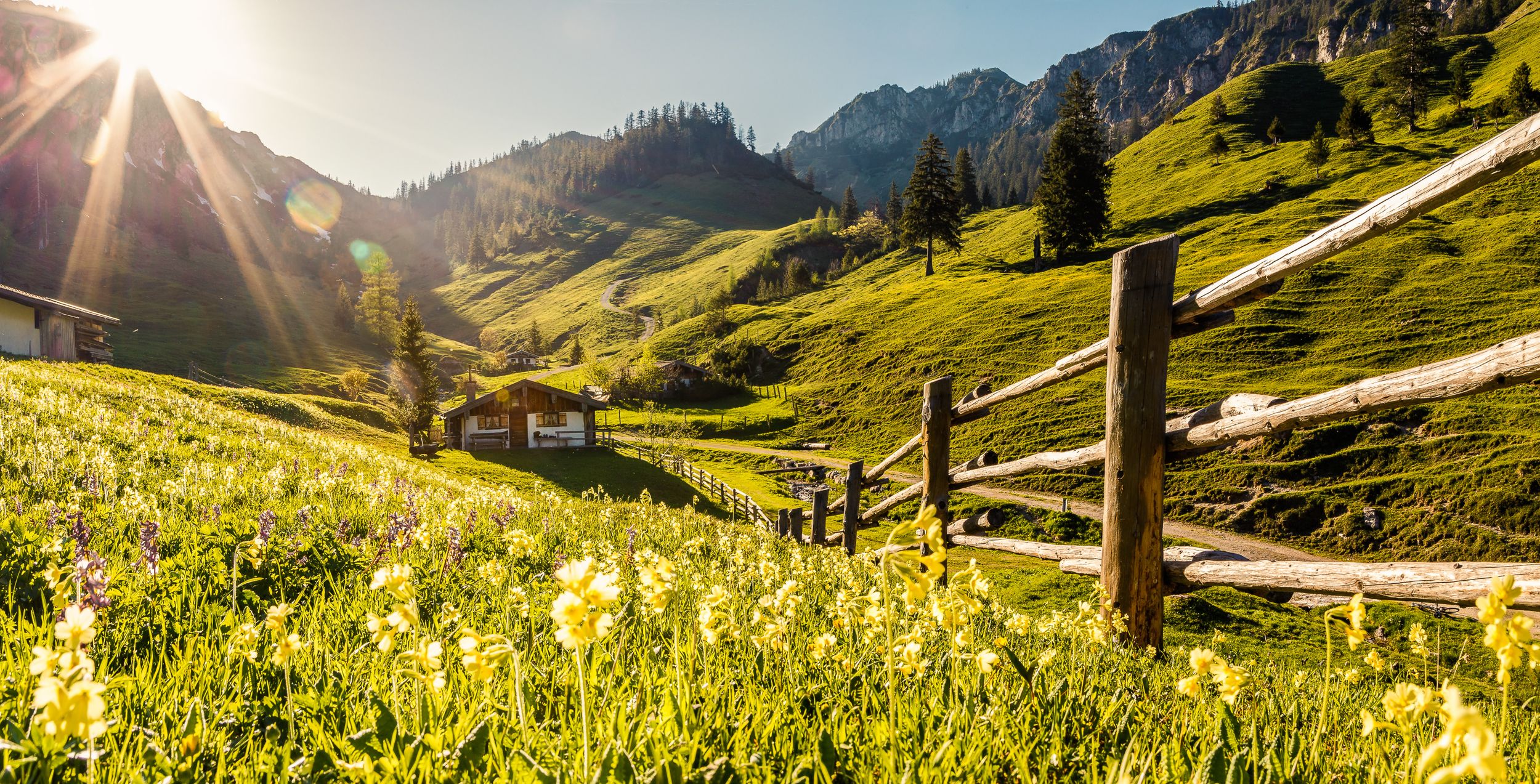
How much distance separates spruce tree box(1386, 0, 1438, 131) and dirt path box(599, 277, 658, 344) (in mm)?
120282

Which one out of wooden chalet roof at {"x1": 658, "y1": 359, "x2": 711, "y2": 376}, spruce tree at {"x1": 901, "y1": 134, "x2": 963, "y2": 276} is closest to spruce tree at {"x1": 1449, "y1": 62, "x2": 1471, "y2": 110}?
spruce tree at {"x1": 901, "y1": 134, "x2": 963, "y2": 276}

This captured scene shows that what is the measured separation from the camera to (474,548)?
5.03 m

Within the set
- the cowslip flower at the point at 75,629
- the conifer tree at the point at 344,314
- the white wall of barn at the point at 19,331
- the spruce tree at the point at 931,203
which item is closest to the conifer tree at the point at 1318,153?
the spruce tree at the point at 931,203

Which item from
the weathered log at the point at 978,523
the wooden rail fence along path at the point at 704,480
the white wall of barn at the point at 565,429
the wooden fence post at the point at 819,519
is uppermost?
the weathered log at the point at 978,523

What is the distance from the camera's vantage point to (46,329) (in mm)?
35625

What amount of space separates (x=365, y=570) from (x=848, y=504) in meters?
7.49

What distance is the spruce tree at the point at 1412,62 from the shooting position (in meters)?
94.4

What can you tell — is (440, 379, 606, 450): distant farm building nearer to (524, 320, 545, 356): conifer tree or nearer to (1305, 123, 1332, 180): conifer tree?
(524, 320, 545, 356): conifer tree

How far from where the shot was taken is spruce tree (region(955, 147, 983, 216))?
123 meters

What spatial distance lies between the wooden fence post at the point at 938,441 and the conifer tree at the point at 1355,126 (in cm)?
11334

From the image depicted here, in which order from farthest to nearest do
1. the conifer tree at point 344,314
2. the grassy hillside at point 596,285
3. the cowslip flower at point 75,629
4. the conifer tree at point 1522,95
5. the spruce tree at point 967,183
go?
the grassy hillside at point 596,285, the spruce tree at point 967,183, the conifer tree at point 344,314, the conifer tree at point 1522,95, the cowslip flower at point 75,629

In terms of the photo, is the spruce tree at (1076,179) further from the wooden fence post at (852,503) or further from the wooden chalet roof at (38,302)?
the wooden chalet roof at (38,302)

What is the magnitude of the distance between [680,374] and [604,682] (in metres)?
75.0

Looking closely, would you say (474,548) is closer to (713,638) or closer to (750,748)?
(713,638)
